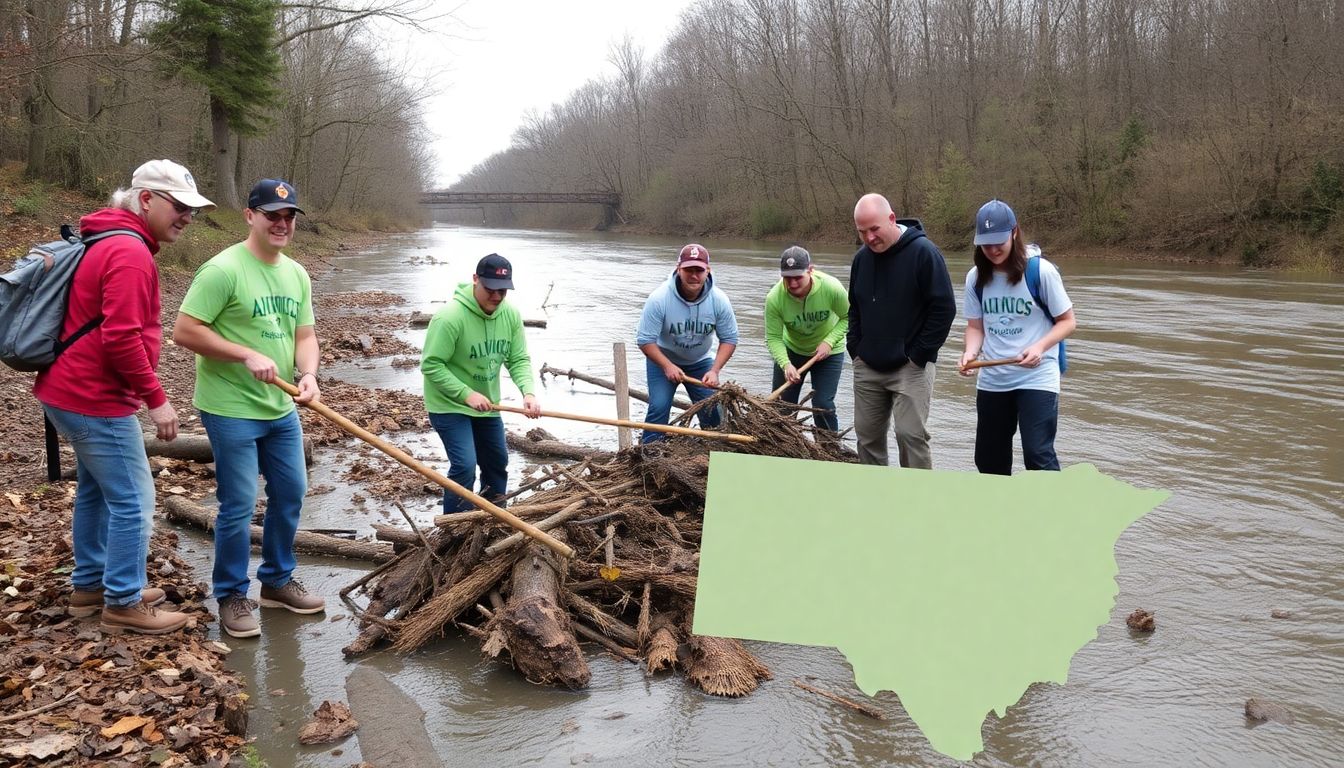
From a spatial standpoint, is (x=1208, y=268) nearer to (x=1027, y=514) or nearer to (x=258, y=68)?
(x=258, y=68)

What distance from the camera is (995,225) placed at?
4.97m

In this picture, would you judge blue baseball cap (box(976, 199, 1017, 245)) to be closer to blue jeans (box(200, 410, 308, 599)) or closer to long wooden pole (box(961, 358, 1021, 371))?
long wooden pole (box(961, 358, 1021, 371))

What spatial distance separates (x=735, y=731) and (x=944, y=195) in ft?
130

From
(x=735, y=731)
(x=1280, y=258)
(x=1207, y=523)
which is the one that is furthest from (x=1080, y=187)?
(x=735, y=731)

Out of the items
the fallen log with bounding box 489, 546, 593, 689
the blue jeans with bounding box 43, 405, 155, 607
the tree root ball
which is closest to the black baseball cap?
the fallen log with bounding box 489, 546, 593, 689

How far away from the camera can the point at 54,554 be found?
16.4ft

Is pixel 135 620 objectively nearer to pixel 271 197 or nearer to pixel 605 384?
pixel 271 197

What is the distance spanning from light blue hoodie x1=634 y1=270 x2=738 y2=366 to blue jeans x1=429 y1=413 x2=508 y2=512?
1664 mm

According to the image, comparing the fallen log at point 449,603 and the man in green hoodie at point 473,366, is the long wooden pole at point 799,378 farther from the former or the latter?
the fallen log at point 449,603

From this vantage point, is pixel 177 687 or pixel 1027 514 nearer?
pixel 1027 514

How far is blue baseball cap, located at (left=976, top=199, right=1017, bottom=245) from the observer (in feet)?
16.3

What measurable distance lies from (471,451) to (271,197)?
1882mm

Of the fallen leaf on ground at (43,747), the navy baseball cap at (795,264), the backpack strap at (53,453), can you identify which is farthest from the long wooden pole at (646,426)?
the fallen leaf on ground at (43,747)
